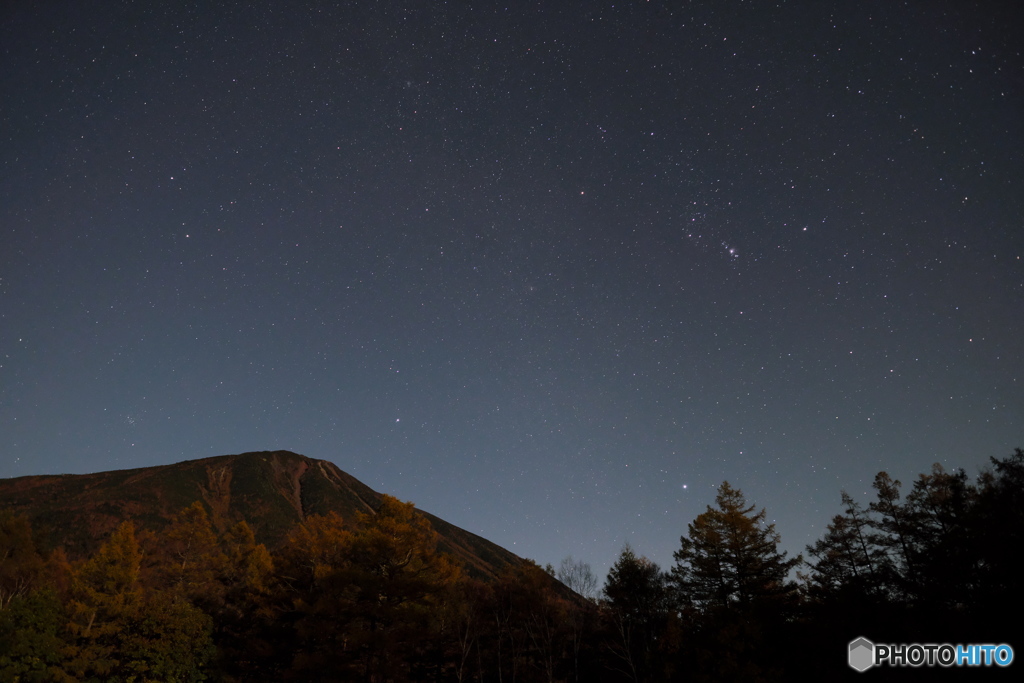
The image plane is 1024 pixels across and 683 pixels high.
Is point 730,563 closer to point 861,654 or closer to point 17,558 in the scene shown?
point 861,654

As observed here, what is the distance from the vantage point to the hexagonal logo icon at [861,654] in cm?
2877

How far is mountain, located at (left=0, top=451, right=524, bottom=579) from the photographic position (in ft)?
379

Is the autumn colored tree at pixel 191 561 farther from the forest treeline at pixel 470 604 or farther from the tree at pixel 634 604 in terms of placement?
the tree at pixel 634 604

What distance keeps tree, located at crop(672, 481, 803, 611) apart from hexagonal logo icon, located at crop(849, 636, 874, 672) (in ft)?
14.6

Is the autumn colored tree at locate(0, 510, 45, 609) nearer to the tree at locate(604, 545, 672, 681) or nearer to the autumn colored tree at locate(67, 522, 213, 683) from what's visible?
the autumn colored tree at locate(67, 522, 213, 683)

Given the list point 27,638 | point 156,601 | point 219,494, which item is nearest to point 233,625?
point 156,601

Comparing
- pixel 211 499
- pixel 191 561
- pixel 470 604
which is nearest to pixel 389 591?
pixel 470 604

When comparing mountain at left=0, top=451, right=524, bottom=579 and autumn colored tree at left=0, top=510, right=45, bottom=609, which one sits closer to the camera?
autumn colored tree at left=0, top=510, right=45, bottom=609

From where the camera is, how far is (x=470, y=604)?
39812 mm

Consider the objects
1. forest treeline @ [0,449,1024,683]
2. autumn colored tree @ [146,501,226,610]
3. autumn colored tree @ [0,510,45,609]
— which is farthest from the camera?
autumn colored tree @ [0,510,45,609]

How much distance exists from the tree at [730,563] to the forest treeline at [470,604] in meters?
0.10

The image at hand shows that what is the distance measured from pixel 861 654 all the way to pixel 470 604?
25288 mm

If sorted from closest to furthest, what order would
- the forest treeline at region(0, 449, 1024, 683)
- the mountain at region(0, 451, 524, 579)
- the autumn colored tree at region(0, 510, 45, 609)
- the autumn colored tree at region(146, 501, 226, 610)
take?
the forest treeline at region(0, 449, 1024, 683) < the autumn colored tree at region(146, 501, 226, 610) < the autumn colored tree at region(0, 510, 45, 609) < the mountain at region(0, 451, 524, 579)

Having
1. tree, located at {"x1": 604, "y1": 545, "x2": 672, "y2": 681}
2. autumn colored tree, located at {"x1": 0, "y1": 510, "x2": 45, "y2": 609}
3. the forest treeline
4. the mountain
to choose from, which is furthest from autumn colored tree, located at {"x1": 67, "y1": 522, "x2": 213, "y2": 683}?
the mountain
